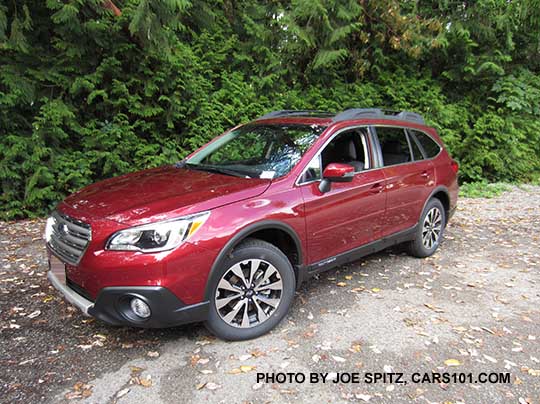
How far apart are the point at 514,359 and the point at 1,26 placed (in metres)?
7.13

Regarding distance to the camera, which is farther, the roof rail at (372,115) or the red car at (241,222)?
the roof rail at (372,115)

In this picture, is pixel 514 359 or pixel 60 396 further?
pixel 514 359

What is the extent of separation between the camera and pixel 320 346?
10.0 ft

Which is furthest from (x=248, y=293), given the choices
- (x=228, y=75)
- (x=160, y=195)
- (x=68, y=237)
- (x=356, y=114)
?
(x=228, y=75)

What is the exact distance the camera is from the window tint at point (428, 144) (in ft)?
15.8

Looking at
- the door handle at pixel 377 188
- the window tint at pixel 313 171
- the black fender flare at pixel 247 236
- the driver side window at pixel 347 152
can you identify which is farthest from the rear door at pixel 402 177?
the black fender flare at pixel 247 236

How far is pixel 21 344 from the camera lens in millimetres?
3004

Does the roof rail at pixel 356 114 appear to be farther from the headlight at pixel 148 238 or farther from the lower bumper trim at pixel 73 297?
the lower bumper trim at pixel 73 297

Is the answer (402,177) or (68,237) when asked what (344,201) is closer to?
(402,177)

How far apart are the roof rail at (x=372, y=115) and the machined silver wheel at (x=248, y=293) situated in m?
1.64

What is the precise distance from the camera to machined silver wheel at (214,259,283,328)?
9.61 feet

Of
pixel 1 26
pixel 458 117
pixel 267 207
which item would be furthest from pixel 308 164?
pixel 458 117

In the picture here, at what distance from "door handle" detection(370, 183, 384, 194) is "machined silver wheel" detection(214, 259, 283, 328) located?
138cm

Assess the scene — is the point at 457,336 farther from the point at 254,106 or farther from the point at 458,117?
the point at 458,117
